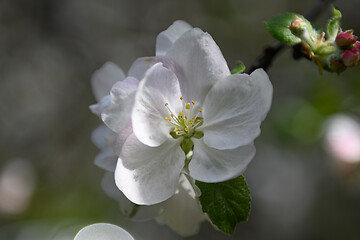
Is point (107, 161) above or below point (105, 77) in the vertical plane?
below

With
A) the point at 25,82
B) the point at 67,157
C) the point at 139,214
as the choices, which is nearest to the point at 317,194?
the point at 67,157

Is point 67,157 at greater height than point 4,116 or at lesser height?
lesser

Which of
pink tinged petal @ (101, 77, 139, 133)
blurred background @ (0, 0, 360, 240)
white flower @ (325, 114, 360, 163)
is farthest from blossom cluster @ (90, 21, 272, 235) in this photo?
blurred background @ (0, 0, 360, 240)

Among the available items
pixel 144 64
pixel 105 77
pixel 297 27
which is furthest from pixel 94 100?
pixel 297 27

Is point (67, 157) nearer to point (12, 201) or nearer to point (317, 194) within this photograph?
point (12, 201)

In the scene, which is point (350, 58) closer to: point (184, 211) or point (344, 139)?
point (184, 211)

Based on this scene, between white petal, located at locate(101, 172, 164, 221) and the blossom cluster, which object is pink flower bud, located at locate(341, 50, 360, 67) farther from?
white petal, located at locate(101, 172, 164, 221)
